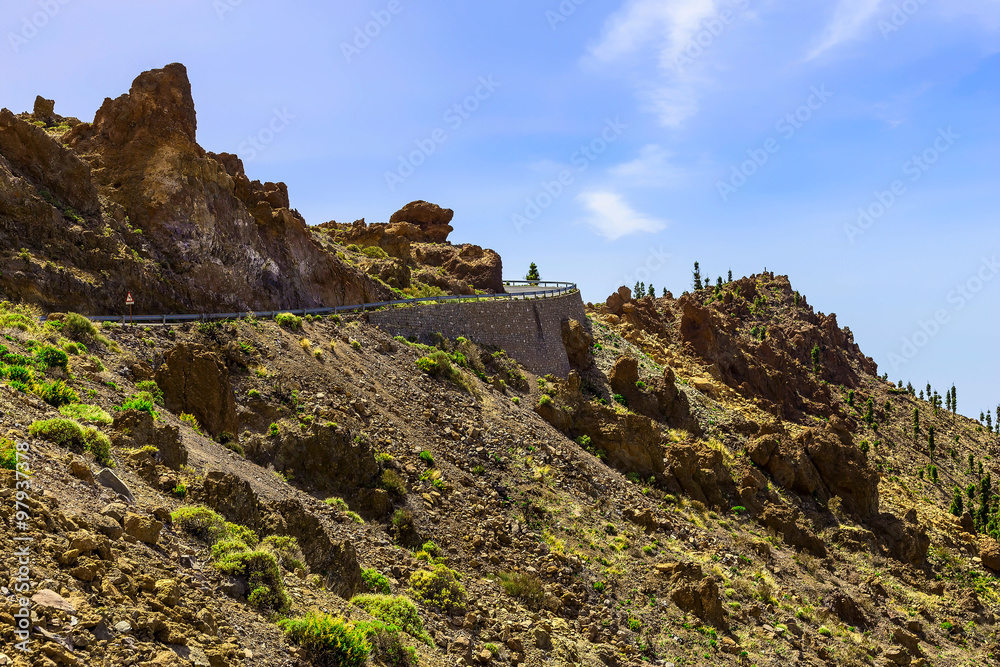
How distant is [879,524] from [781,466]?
17.6 ft

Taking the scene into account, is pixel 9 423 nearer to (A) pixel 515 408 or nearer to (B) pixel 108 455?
(B) pixel 108 455

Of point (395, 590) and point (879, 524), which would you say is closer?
point (395, 590)

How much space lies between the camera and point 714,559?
90.5 feet

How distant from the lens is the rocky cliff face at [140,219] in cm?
2647

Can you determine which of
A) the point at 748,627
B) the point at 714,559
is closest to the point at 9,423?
the point at 748,627

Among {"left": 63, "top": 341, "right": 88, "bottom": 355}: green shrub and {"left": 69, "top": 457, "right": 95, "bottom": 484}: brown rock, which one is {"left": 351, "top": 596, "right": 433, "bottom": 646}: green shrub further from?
{"left": 63, "top": 341, "right": 88, "bottom": 355}: green shrub

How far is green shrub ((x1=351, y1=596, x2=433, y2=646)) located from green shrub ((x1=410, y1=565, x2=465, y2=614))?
127cm

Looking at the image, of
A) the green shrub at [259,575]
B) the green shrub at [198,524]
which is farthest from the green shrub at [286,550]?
the green shrub at [259,575]

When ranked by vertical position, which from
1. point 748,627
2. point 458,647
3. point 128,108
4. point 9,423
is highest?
point 128,108

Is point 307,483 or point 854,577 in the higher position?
point 307,483

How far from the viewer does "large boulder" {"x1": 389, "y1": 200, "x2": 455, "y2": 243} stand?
65.4 m

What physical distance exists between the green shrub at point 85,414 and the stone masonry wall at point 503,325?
19.1m

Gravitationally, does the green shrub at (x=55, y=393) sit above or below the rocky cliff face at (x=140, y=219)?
below

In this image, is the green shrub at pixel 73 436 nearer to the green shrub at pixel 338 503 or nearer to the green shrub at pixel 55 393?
the green shrub at pixel 55 393
